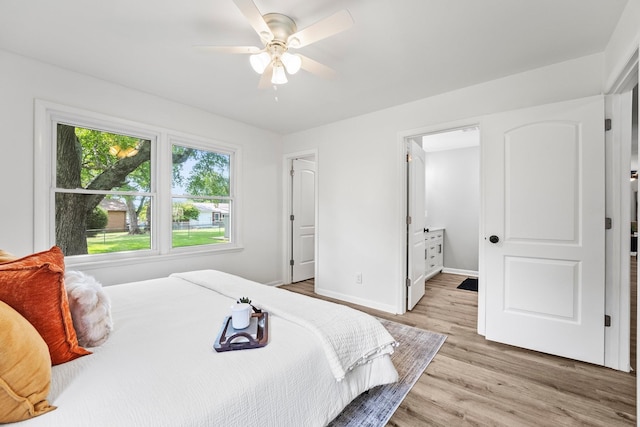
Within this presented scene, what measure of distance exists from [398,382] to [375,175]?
218 cm

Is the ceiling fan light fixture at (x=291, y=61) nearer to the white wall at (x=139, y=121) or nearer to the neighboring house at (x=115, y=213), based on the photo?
the white wall at (x=139, y=121)

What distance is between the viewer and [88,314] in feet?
3.91

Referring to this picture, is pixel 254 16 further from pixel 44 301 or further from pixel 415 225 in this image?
pixel 415 225

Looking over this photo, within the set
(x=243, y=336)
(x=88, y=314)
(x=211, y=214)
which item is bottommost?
(x=243, y=336)

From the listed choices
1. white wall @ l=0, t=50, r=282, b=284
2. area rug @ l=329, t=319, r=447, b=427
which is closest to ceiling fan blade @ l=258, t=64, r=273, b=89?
white wall @ l=0, t=50, r=282, b=284

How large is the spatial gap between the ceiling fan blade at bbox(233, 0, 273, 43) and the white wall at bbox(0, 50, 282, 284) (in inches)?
73.9

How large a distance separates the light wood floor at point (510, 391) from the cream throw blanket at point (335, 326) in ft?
1.52

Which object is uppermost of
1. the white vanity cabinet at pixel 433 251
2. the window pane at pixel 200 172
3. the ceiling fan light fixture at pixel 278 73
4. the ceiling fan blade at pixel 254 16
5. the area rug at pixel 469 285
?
the ceiling fan blade at pixel 254 16

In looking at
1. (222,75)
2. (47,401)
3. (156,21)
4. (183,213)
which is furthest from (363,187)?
(47,401)

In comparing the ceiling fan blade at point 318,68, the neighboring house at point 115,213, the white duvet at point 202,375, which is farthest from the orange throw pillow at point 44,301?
the neighboring house at point 115,213

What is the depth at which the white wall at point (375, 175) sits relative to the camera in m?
2.44

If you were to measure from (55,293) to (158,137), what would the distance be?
92.3 inches

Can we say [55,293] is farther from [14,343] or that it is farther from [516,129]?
[516,129]

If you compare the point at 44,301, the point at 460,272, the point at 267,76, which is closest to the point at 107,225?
the point at 44,301
